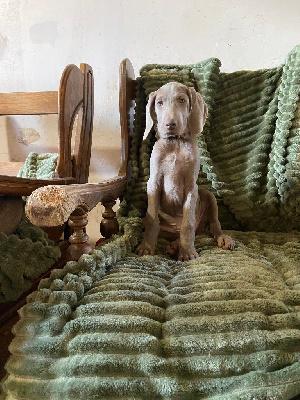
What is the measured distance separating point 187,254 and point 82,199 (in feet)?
1.19

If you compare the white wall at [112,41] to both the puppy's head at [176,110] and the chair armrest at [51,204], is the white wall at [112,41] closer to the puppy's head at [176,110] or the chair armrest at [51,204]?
the puppy's head at [176,110]

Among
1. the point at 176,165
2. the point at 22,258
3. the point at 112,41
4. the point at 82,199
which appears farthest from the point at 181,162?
the point at 112,41

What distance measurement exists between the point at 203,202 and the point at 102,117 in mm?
721

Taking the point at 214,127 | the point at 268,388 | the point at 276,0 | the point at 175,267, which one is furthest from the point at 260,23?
the point at 268,388

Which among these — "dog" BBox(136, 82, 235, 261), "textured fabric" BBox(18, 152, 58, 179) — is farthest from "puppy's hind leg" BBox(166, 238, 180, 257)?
"textured fabric" BBox(18, 152, 58, 179)

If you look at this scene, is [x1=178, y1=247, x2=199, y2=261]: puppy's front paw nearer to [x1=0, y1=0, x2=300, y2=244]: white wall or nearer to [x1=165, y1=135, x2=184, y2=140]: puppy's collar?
[x1=165, y1=135, x2=184, y2=140]: puppy's collar

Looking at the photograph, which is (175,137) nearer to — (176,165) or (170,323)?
(176,165)

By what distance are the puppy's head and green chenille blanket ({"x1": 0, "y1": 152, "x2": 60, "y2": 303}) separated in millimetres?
462

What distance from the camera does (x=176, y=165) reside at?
3.47 ft

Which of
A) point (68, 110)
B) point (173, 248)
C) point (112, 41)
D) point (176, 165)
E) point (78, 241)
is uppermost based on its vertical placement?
point (112, 41)

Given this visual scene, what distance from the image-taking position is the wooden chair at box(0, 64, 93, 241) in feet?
3.93

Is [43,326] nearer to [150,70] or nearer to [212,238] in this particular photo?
[212,238]

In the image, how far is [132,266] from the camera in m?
0.85

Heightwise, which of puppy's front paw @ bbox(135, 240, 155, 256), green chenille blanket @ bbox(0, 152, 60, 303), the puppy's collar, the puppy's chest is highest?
the puppy's collar
